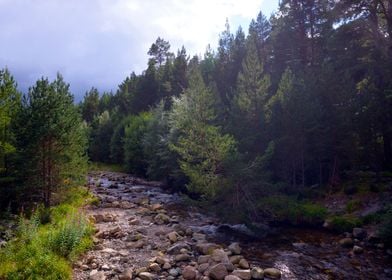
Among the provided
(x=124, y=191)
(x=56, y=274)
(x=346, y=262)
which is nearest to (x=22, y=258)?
(x=56, y=274)

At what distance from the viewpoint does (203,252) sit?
1552 cm

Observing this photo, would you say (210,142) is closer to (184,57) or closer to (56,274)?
(56,274)

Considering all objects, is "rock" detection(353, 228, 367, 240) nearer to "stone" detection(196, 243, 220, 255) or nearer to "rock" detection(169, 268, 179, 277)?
"stone" detection(196, 243, 220, 255)

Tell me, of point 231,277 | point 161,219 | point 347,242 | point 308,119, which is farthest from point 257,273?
point 308,119

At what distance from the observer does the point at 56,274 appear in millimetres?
11844

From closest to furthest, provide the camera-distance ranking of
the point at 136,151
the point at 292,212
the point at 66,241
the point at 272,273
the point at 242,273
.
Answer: the point at 242,273
the point at 272,273
the point at 66,241
the point at 292,212
the point at 136,151

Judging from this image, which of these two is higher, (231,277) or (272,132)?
(272,132)

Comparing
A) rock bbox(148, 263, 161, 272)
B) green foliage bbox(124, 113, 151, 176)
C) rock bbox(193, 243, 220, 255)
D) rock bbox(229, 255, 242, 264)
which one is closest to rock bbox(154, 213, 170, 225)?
rock bbox(193, 243, 220, 255)

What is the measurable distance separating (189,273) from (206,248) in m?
2.66

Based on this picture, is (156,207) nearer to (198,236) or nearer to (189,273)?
(198,236)

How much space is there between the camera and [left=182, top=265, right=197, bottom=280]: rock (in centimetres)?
1292

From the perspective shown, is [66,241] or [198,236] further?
[198,236]

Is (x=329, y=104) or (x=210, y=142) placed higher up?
(x=329, y=104)

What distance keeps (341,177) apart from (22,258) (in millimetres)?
24884
